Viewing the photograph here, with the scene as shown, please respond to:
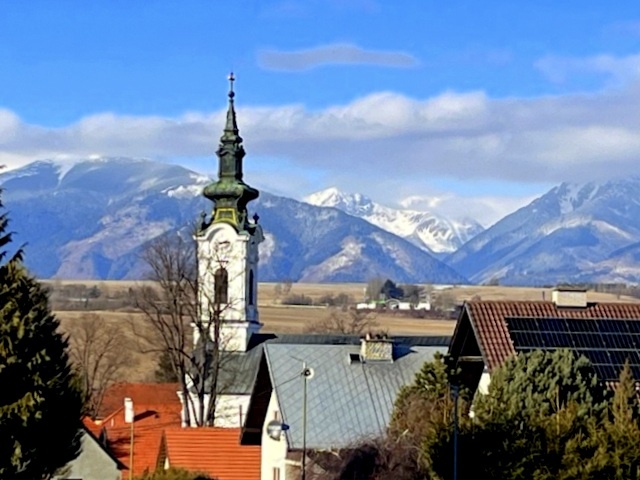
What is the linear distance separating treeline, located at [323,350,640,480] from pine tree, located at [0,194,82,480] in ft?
25.9

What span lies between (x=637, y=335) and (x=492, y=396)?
7.06m

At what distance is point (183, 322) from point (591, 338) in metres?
31.5

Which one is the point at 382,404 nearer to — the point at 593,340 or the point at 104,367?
the point at 593,340

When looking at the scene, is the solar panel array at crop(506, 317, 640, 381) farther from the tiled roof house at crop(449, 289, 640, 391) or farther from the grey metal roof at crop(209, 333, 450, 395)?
the grey metal roof at crop(209, 333, 450, 395)

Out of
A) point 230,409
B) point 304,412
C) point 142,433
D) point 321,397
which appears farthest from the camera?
point 230,409

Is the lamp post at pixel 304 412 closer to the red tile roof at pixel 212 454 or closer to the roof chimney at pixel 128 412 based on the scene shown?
the red tile roof at pixel 212 454

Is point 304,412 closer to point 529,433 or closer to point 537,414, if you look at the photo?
point 537,414

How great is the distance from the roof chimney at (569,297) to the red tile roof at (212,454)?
1051cm

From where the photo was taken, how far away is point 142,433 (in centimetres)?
5894

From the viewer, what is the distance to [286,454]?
4144 centimetres

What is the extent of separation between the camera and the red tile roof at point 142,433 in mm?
53250

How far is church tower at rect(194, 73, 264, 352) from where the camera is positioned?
74125 millimetres

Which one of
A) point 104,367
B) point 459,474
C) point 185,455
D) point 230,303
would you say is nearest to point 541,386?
point 459,474

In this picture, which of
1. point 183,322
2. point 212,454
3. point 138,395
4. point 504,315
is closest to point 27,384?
point 504,315
